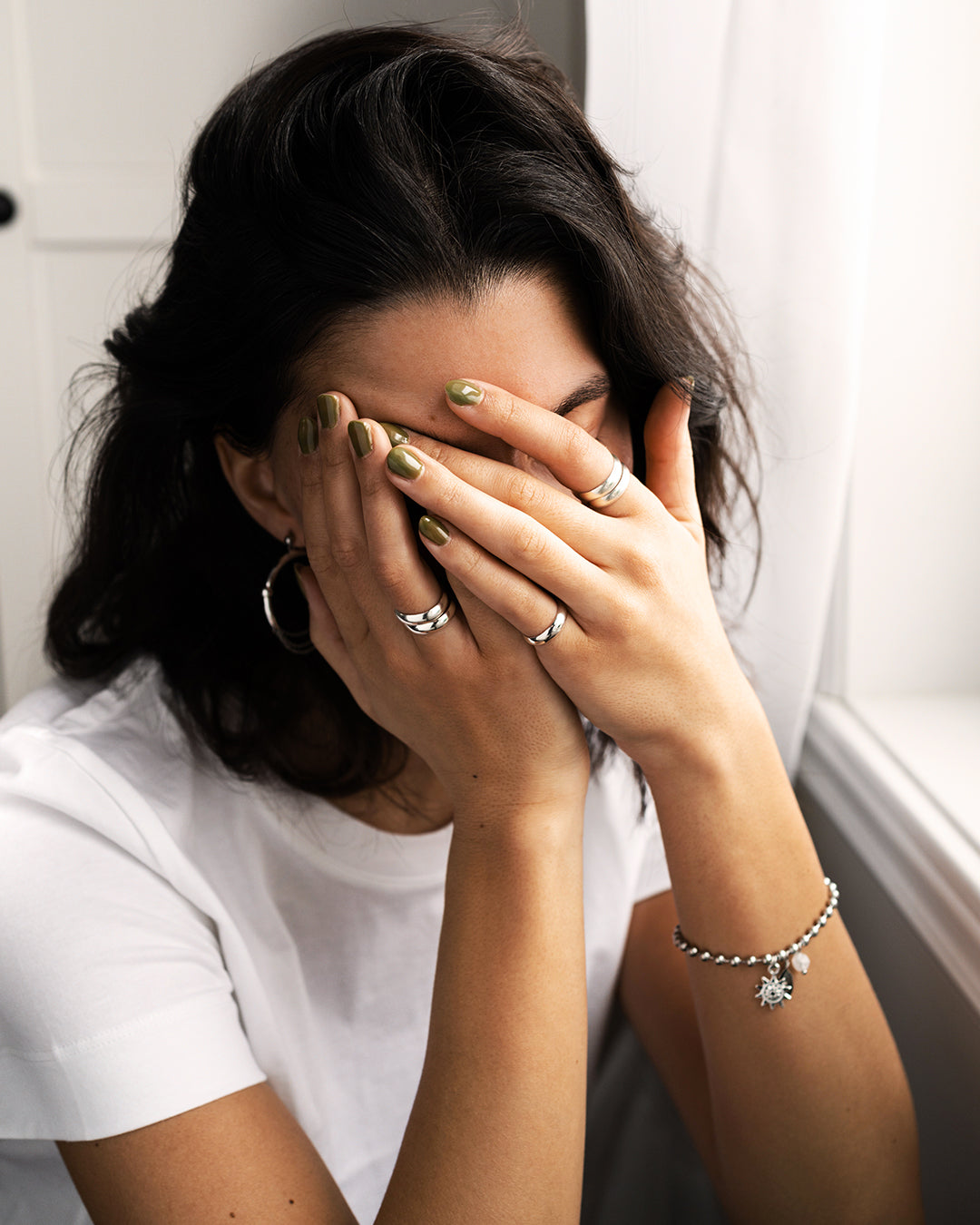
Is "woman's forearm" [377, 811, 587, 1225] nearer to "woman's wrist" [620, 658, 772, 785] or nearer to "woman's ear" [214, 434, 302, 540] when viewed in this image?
"woman's wrist" [620, 658, 772, 785]

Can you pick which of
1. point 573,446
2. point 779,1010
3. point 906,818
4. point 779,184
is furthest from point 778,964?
point 779,184

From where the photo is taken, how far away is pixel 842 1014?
0.90m

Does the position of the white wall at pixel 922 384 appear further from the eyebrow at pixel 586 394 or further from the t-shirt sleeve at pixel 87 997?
the t-shirt sleeve at pixel 87 997

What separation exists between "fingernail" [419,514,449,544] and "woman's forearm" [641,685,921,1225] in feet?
0.87

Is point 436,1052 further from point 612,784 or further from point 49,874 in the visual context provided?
point 612,784

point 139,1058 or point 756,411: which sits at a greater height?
point 756,411

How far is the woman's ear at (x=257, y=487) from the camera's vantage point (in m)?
0.94

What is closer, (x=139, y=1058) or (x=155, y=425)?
(x=139, y=1058)

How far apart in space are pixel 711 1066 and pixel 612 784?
1.08 feet

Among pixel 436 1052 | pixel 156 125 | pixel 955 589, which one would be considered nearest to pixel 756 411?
pixel 955 589

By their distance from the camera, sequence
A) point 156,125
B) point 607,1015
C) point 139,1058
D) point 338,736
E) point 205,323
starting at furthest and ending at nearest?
point 156,125 → point 607,1015 → point 338,736 → point 205,323 → point 139,1058

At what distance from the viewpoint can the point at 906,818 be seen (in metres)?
0.99

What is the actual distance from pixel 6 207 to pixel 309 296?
1480 mm

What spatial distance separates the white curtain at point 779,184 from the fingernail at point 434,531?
0.49m
